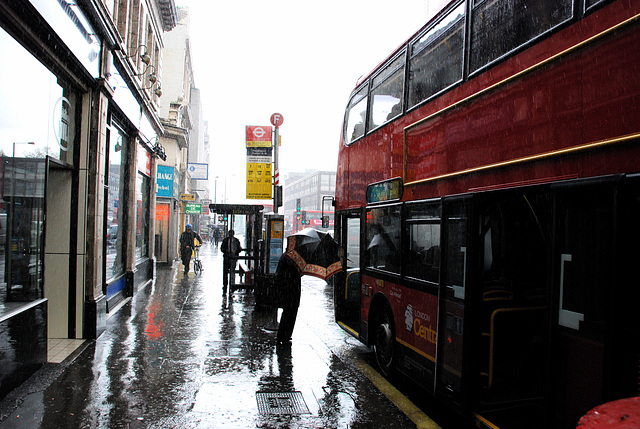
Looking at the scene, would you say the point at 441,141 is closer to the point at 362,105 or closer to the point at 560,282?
the point at 560,282

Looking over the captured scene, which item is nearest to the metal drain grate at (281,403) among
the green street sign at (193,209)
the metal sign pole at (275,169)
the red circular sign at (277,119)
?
the metal sign pole at (275,169)

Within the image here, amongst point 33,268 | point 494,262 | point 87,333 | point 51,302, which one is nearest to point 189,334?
point 87,333

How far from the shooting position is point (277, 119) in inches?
555

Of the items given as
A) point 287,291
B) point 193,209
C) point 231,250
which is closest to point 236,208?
point 231,250

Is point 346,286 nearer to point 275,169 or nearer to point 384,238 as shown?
point 384,238

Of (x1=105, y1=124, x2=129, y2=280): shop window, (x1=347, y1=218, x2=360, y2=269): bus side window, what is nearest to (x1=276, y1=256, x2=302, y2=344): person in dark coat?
(x1=347, y1=218, x2=360, y2=269): bus side window

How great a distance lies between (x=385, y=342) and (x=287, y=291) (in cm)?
201

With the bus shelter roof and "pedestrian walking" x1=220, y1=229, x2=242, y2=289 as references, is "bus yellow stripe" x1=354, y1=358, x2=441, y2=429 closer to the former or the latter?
the bus shelter roof

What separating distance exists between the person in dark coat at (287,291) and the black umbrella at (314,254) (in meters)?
0.15

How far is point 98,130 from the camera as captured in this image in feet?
26.8

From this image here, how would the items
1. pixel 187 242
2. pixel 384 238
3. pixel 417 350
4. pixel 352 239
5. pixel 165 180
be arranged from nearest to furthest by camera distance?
pixel 417 350, pixel 384 238, pixel 352 239, pixel 187 242, pixel 165 180

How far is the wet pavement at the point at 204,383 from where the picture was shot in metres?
4.65

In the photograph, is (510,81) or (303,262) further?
(303,262)

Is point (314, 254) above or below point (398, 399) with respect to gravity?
above
